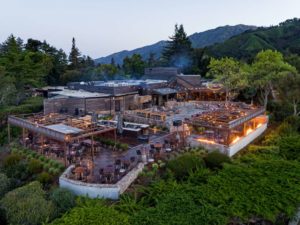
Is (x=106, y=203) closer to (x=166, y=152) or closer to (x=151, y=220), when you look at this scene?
(x=151, y=220)

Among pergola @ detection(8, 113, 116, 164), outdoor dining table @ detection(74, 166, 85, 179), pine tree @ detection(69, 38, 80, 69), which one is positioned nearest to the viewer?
outdoor dining table @ detection(74, 166, 85, 179)

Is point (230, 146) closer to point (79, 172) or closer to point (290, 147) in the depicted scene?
point (290, 147)

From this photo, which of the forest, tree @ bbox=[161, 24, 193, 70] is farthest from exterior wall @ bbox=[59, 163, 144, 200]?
tree @ bbox=[161, 24, 193, 70]

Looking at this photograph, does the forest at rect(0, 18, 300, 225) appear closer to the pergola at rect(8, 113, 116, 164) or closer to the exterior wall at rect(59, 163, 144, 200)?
the exterior wall at rect(59, 163, 144, 200)

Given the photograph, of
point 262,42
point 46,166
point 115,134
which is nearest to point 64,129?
point 46,166

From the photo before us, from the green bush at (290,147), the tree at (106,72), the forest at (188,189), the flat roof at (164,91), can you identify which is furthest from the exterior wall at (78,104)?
the tree at (106,72)

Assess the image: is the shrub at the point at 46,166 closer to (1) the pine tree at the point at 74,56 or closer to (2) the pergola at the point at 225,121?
(2) the pergola at the point at 225,121
